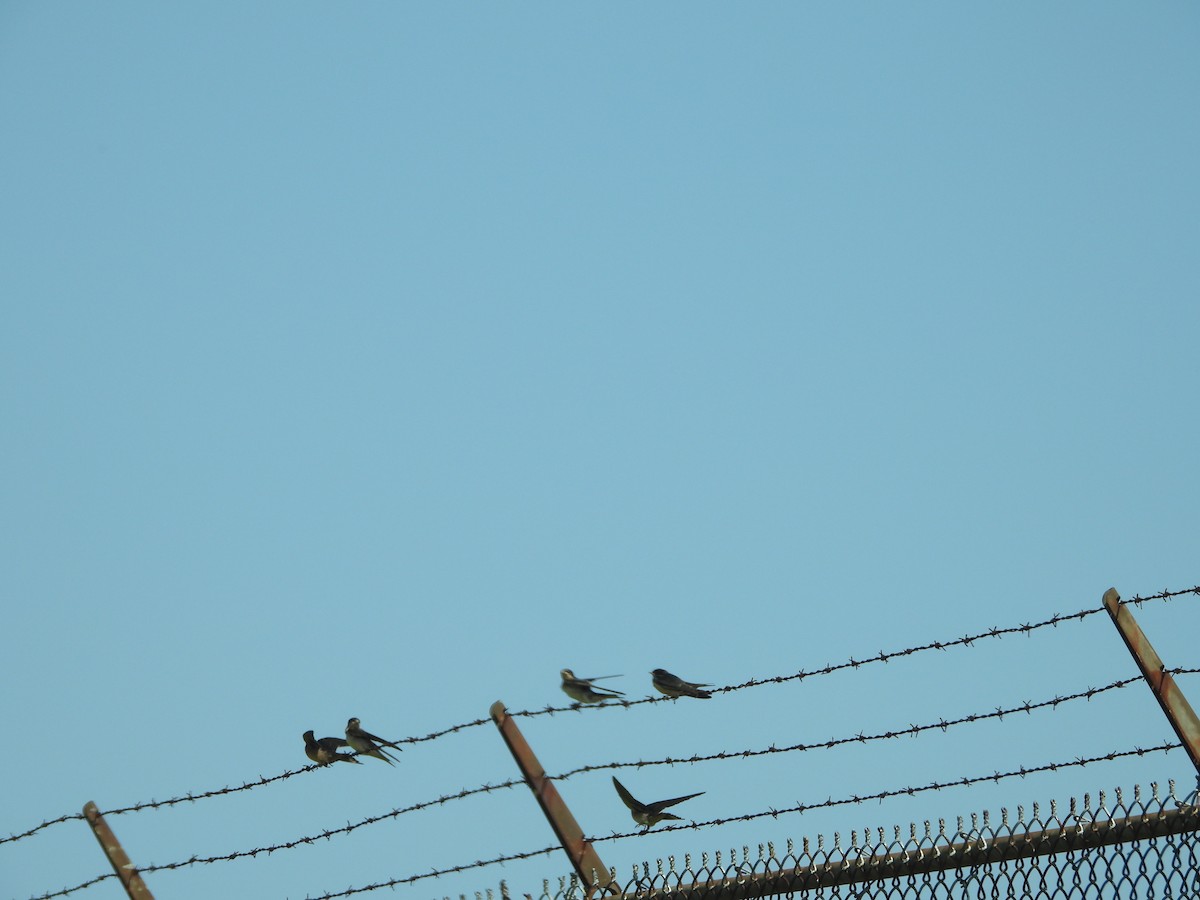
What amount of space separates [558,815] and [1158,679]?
2.33 meters

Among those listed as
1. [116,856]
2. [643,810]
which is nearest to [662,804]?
[643,810]

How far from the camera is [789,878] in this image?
5.82m

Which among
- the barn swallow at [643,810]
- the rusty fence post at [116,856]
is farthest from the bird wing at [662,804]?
the rusty fence post at [116,856]

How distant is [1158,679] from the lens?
5.45m

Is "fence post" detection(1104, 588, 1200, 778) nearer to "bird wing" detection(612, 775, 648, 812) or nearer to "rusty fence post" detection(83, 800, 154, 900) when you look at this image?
"bird wing" detection(612, 775, 648, 812)

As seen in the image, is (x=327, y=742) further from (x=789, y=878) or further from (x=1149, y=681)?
(x=1149, y=681)

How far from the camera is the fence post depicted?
5273 millimetres

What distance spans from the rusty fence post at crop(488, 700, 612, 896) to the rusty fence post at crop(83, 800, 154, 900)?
2.20 m

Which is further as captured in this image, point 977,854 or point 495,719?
point 495,719

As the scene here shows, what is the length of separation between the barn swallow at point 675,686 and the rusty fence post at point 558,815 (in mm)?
835

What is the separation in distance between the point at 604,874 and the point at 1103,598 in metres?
2.16

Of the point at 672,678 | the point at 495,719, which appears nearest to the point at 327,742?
the point at 672,678

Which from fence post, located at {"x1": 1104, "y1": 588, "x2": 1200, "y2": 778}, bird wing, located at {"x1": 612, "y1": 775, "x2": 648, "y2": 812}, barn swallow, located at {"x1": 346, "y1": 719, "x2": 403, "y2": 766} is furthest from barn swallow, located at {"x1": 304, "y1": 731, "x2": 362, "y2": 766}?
fence post, located at {"x1": 1104, "y1": 588, "x2": 1200, "y2": 778}

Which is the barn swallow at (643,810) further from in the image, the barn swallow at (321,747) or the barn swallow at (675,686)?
the barn swallow at (321,747)
